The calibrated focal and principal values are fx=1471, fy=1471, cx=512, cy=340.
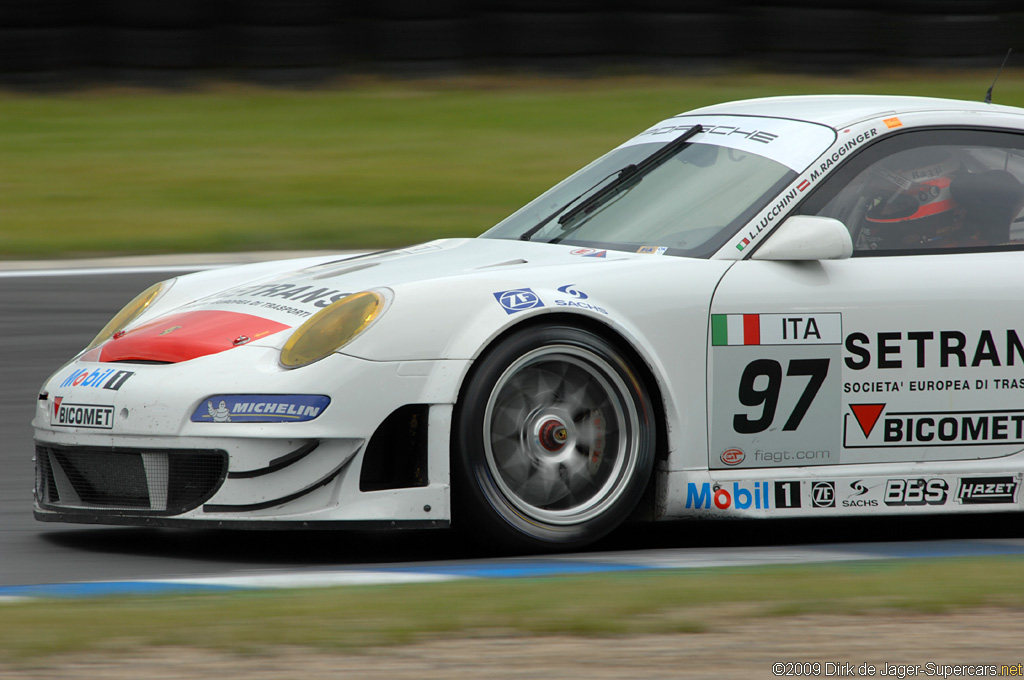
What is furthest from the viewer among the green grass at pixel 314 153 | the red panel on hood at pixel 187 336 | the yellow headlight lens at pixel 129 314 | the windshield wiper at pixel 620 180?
the green grass at pixel 314 153

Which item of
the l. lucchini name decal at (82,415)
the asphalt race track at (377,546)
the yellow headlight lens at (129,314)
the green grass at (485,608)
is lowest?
the asphalt race track at (377,546)

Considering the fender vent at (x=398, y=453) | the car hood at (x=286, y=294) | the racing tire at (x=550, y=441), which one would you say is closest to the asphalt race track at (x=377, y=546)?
the racing tire at (x=550, y=441)

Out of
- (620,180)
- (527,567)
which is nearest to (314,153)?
(620,180)

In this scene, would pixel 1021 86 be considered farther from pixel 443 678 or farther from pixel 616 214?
pixel 443 678

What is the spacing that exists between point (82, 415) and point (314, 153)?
689 centimetres

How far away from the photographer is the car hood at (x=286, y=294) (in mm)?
4477

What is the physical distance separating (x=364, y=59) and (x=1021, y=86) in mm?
5691

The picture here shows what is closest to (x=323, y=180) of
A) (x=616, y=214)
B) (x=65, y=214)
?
(x=65, y=214)

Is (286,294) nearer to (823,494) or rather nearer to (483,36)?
(823,494)

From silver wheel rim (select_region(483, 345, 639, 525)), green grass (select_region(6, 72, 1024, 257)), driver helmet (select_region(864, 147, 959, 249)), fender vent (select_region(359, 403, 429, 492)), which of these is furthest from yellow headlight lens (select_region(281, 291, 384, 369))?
green grass (select_region(6, 72, 1024, 257))

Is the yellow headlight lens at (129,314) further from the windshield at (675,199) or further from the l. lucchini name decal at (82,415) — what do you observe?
the windshield at (675,199)

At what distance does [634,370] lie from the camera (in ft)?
14.6

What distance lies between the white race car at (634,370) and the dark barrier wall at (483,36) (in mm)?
7047

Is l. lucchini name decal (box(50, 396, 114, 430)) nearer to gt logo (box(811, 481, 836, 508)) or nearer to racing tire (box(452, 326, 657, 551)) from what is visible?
racing tire (box(452, 326, 657, 551))
